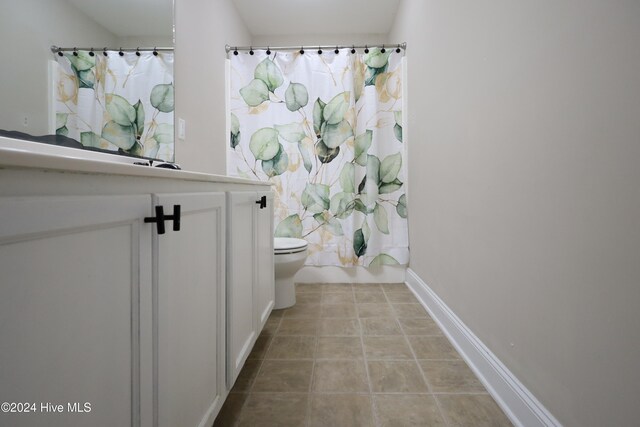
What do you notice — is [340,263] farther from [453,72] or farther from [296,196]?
[453,72]

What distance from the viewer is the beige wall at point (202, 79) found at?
167cm

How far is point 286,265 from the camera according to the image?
1.92 meters

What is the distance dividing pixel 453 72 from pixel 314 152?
3.97 feet

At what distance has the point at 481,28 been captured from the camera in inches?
48.7

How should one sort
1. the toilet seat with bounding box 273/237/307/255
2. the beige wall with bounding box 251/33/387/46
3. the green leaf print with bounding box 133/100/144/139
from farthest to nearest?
the beige wall with bounding box 251/33/387/46 < the toilet seat with bounding box 273/237/307/255 < the green leaf print with bounding box 133/100/144/139

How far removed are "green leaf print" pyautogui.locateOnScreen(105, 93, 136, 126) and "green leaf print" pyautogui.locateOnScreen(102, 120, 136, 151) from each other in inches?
0.8

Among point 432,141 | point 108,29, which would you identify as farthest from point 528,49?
point 108,29

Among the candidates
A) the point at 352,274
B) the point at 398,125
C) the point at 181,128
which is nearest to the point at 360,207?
the point at 352,274

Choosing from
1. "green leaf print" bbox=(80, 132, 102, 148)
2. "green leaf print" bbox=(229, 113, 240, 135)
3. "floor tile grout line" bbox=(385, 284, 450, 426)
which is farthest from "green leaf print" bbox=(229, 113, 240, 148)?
"floor tile grout line" bbox=(385, 284, 450, 426)

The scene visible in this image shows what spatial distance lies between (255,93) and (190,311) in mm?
2129

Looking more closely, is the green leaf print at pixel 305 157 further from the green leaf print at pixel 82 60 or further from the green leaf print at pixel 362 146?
the green leaf print at pixel 82 60

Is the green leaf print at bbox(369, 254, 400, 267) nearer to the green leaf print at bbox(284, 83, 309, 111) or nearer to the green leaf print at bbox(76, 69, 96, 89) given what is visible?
the green leaf print at bbox(284, 83, 309, 111)

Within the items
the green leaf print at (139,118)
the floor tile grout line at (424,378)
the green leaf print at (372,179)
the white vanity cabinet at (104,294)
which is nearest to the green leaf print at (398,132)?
the green leaf print at (372,179)

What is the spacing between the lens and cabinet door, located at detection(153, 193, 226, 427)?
61cm
